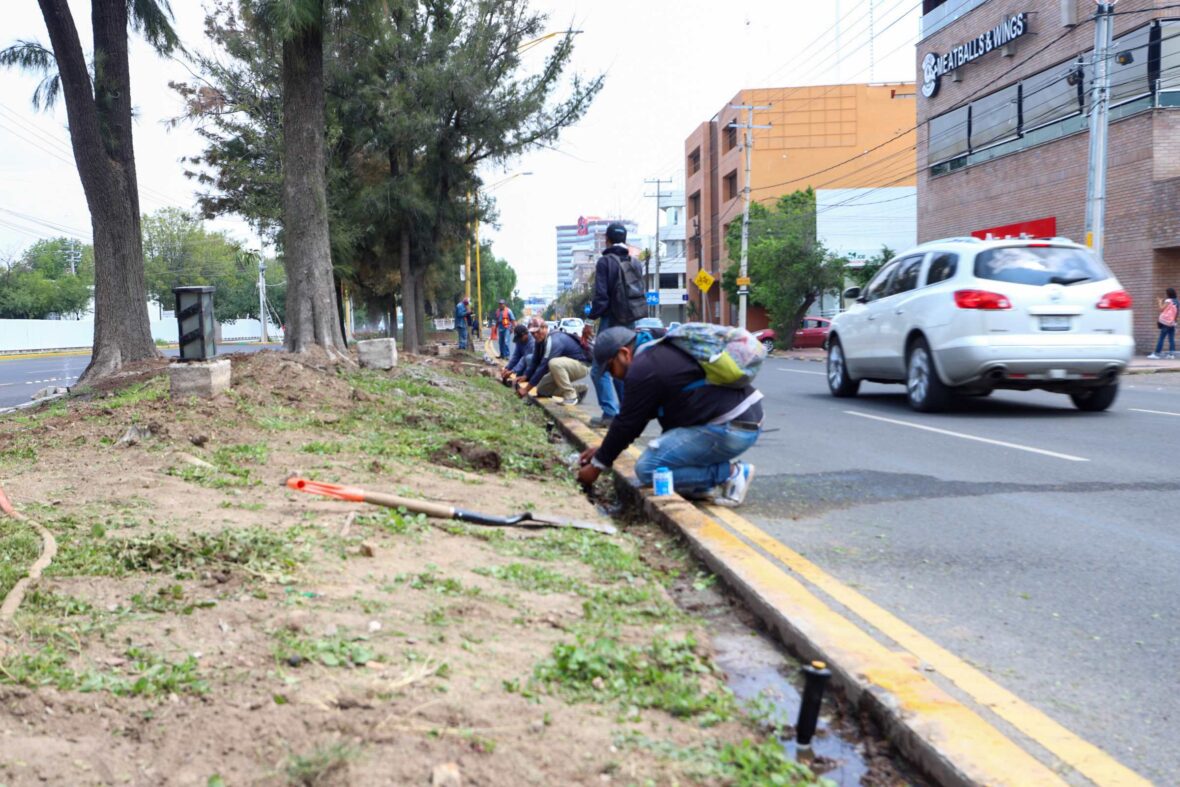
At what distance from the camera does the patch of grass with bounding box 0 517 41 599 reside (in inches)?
139

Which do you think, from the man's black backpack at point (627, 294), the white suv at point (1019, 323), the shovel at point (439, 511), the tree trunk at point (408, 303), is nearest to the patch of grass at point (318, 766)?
the shovel at point (439, 511)

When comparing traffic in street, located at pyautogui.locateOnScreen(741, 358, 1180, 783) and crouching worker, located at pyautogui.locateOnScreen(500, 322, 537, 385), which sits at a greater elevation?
crouching worker, located at pyautogui.locateOnScreen(500, 322, 537, 385)

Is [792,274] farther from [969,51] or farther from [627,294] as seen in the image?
[627,294]

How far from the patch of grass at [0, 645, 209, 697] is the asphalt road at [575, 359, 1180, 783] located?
2.44m

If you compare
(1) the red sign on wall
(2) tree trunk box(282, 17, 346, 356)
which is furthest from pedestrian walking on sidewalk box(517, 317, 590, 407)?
(1) the red sign on wall

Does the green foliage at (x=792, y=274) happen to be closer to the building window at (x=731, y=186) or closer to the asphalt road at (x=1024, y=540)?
the building window at (x=731, y=186)

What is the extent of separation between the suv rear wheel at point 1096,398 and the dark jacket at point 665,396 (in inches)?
258

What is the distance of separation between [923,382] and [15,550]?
9.01 metres

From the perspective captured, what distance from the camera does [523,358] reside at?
14422 millimetres

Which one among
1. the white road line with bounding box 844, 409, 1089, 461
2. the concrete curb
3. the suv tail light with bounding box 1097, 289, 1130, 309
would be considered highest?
the suv tail light with bounding box 1097, 289, 1130, 309

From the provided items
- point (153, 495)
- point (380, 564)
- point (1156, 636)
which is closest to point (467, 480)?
point (153, 495)

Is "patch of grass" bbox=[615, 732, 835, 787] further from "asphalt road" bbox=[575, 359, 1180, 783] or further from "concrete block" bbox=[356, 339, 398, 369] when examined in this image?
"concrete block" bbox=[356, 339, 398, 369]

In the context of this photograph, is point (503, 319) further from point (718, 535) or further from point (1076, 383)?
point (718, 535)

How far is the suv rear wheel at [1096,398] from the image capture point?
10670 millimetres
